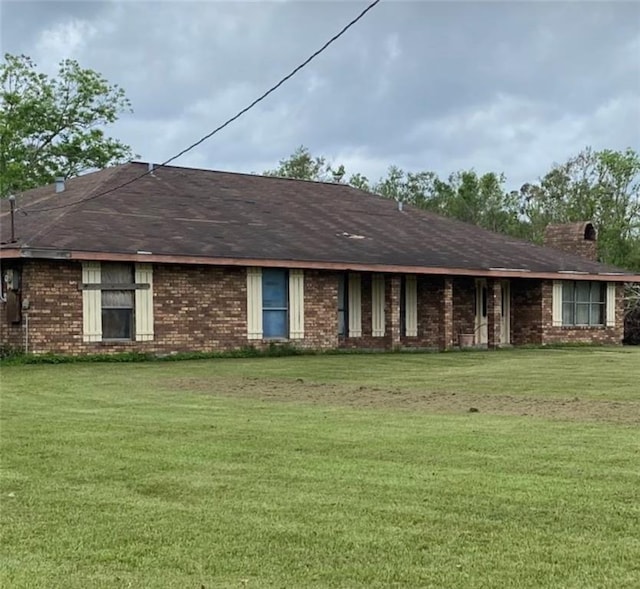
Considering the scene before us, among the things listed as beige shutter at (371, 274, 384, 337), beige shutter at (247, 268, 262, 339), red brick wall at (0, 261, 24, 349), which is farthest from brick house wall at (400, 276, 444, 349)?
red brick wall at (0, 261, 24, 349)

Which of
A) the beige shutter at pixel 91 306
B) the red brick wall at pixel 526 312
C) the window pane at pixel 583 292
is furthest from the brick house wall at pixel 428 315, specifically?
the beige shutter at pixel 91 306

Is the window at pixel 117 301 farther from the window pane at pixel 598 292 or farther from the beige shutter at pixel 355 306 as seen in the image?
the window pane at pixel 598 292

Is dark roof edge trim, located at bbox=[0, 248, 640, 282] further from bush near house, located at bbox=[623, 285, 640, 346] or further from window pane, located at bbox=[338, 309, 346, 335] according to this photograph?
bush near house, located at bbox=[623, 285, 640, 346]

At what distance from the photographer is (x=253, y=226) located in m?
22.2

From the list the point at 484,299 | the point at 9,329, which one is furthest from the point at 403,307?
the point at 9,329

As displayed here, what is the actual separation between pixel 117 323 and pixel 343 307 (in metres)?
6.25

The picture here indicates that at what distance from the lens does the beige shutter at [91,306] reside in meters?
18.0

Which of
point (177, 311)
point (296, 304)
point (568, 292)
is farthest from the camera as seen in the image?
point (568, 292)

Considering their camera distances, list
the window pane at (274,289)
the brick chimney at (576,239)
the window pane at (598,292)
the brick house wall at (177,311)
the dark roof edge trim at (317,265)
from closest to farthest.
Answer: the dark roof edge trim at (317,265), the brick house wall at (177,311), the window pane at (274,289), the window pane at (598,292), the brick chimney at (576,239)

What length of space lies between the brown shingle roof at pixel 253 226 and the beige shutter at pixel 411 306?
0.88 m

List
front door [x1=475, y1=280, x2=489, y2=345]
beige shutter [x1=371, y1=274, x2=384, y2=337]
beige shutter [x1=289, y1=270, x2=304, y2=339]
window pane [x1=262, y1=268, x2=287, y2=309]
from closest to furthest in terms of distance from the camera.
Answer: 1. window pane [x1=262, y1=268, x2=287, y2=309]
2. beige shutter [x1=289, y1=270, x2=304, y2=339]
3. beige shutter [x1=371, y1=274, x2=384, y2=337]
4. front door [x1=475, y1=280, x2=489, y2=345]

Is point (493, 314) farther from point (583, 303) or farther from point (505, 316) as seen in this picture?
point (583, 303)

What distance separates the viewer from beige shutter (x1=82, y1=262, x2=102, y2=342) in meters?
18.0

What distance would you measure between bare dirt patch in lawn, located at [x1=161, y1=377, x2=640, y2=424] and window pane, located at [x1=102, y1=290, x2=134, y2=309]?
4.93 metres
